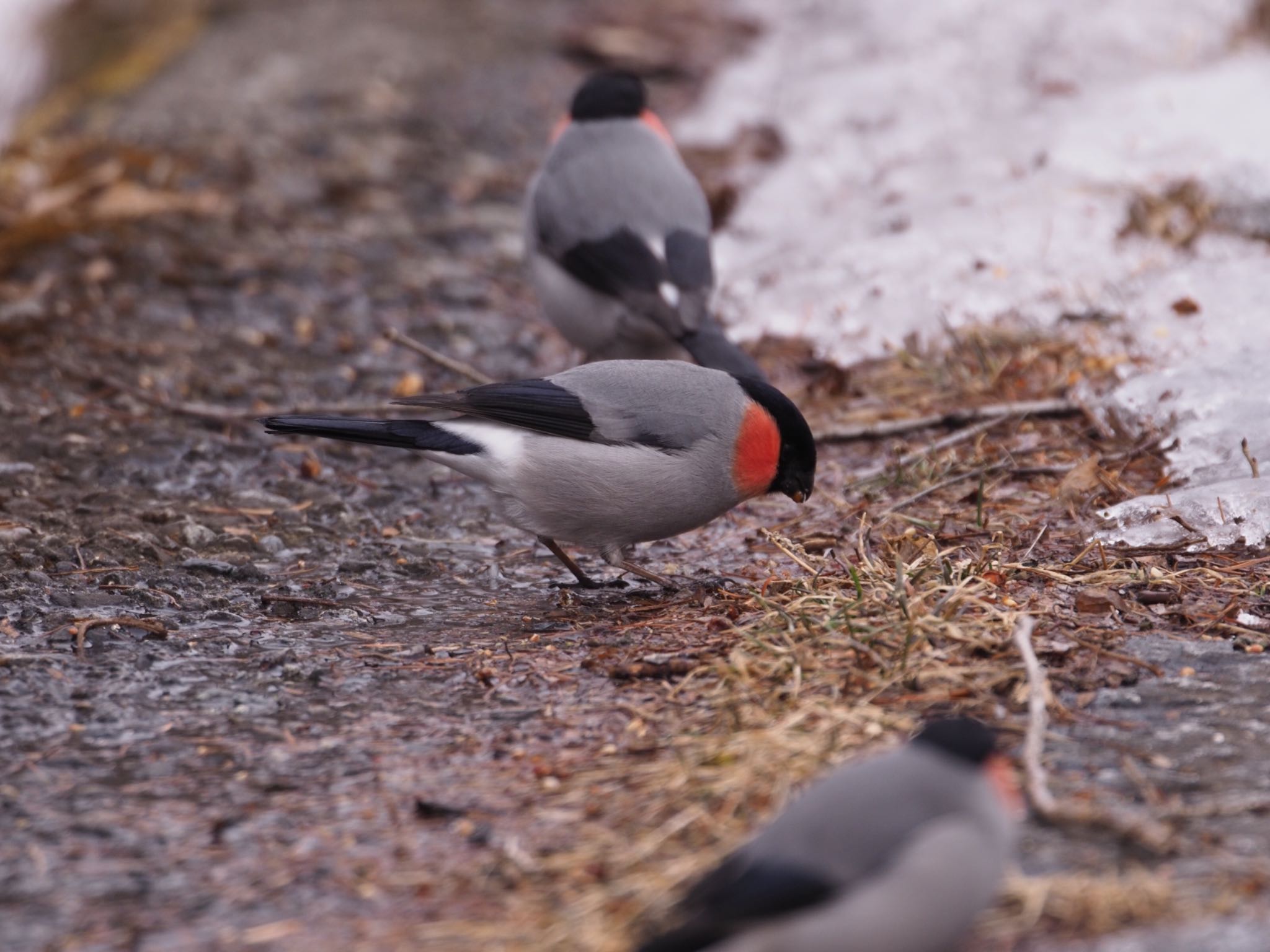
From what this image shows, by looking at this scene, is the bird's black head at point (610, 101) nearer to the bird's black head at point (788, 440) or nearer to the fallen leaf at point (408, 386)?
the fallen leaf at point (408, 386)

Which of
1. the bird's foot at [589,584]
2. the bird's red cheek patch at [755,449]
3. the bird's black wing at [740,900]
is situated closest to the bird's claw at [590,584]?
the bird's foot at [589,584]

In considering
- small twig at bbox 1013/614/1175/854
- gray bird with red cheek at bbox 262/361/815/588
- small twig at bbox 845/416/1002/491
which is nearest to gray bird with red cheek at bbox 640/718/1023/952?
small twig at bbox 1013/614/1175/854

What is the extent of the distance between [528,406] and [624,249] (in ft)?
4.96

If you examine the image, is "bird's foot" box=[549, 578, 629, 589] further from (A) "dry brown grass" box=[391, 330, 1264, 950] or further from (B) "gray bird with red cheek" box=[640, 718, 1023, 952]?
(B) "gray bird with red cheek" box=[640, 718, 1023, 952]

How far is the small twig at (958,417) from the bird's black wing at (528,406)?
127cm

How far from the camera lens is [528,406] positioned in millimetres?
4289

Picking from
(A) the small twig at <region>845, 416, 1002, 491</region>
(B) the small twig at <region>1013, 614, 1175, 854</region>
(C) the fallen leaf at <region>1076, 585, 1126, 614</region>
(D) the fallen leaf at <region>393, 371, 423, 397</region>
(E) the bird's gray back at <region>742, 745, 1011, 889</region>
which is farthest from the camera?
(D) the fallen leaf at <region>393, 371, 423, 397</region>

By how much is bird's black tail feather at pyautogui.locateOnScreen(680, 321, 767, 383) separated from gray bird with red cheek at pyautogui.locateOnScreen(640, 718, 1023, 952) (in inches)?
112

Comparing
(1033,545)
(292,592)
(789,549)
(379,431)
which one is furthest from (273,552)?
(1033,545)

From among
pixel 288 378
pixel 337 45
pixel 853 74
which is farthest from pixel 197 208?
pixel 853 74

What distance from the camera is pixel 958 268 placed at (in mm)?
6273

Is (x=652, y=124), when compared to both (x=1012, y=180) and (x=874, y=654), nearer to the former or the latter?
(x=1012, y=180)

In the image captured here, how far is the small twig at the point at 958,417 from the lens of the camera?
16.5 feet

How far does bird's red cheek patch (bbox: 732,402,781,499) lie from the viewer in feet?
13.9
